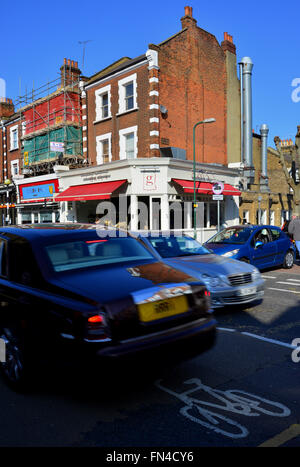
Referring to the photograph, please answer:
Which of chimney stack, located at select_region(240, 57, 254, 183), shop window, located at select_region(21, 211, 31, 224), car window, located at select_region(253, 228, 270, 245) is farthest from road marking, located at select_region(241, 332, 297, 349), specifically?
shop window, located at select_region(21, 211, 31, 224)

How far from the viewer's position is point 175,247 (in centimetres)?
812

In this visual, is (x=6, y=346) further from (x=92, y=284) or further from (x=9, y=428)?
(x=92, y=284)

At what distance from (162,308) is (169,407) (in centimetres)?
92

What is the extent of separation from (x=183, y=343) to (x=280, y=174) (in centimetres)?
2987

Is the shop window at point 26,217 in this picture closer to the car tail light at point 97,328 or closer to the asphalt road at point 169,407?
the asphalt road at point 169,407

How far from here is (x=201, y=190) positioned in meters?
20.8

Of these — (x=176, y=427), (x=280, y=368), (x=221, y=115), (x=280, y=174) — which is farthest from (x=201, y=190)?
(x=176, y=427)

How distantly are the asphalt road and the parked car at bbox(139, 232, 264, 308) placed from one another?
1.88m

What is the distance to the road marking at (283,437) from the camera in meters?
2.79

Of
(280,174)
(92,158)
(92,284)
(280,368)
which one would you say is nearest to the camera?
(92,284)

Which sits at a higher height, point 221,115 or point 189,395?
point 221,115

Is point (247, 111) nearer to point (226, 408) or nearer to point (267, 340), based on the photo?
point (267, 340)

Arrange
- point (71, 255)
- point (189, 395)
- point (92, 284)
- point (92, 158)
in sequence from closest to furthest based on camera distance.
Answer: point (92, 284), point (189, 395), point (71, 255), point (92, 158)

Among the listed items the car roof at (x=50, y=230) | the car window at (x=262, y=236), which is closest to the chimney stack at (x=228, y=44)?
the car window at (x=262, y=236)
